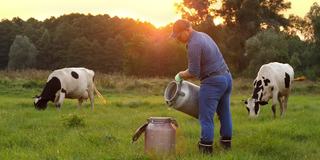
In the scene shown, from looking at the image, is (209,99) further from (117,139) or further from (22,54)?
(22,54)

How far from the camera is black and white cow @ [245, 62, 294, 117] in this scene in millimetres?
17625

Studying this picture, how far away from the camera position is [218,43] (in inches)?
2640

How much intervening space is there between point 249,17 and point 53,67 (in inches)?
1984

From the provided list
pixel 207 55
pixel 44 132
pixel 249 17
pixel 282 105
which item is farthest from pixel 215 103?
pixel 249 17

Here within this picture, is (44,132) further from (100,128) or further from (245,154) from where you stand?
(245,154)

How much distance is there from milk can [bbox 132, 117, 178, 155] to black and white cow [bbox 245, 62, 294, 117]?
29.4 ft

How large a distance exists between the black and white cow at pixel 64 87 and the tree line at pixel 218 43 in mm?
34538

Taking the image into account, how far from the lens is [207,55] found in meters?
9.11

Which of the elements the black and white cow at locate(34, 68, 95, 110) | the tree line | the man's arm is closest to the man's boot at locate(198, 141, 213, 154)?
the man's arm

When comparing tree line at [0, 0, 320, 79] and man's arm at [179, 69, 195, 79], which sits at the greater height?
tree line at [0, 0, 320, 79]

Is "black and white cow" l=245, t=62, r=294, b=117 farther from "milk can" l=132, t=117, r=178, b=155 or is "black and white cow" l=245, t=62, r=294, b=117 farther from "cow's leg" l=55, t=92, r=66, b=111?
"milk can" l=132, t=117, r=178, b=155

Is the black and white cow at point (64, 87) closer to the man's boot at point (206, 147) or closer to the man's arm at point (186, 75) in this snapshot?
the man's arm at point (186, 75)

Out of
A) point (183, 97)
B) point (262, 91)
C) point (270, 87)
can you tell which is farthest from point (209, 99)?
point (270, 87)

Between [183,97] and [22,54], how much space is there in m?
94.5
